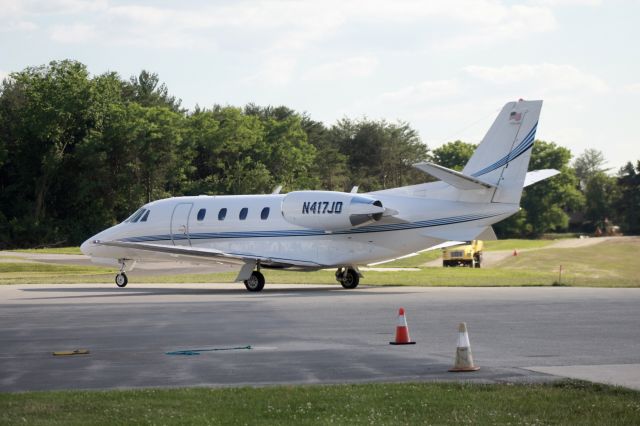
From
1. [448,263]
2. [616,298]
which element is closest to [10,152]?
[448,263]

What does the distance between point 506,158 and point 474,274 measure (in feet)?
44.5

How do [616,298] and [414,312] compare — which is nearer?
[414,312]

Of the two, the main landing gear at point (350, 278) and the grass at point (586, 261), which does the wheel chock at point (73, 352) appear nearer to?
the main landing gear at point (350, 278)

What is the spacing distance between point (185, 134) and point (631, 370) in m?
73.5

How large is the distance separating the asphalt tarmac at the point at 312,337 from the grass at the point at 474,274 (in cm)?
713

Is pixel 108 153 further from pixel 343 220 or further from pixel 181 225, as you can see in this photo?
pixel 343 220

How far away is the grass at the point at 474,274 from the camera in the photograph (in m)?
36.9

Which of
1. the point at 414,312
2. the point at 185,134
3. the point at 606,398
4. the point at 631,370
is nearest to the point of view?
the point at 606,398

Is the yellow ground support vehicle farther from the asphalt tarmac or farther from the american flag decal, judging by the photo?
the american flag decal

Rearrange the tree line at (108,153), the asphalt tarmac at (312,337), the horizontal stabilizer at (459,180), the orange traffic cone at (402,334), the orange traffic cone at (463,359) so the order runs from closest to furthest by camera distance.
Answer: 1. the orange traffic cone at (463,359)
2. the asphalt tarmac at (312,337)
3. the orange traffic cone at (402,334)
4. the horizontal stabilizer at (459,180)
5. the tree line at (108,153)

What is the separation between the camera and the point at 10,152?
79062 millimetres

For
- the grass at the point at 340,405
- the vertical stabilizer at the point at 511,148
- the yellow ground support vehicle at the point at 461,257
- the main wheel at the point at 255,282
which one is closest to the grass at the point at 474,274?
the yellow ground support vehicle at the point at 461,257

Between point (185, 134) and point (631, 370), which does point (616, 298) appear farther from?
point (185, 134)

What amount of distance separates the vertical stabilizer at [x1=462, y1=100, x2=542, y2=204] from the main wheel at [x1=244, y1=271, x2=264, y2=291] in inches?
313
